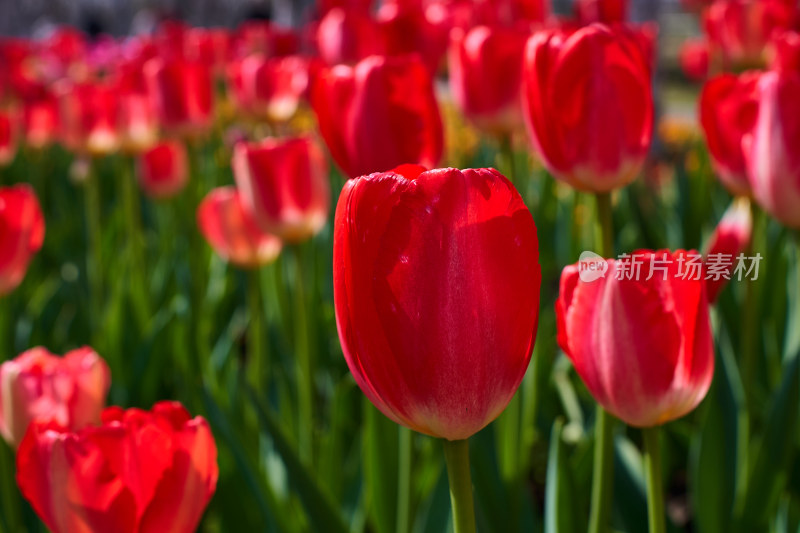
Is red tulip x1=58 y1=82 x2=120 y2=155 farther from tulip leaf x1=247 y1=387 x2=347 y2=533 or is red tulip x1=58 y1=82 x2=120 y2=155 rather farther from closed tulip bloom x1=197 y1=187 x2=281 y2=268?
tulip leaf x1=247 y1=387 x2=347 y2=533

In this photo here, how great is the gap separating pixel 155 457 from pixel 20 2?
51.0 ft

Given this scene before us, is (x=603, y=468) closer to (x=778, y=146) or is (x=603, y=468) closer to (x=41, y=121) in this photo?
(x=778, y=146)

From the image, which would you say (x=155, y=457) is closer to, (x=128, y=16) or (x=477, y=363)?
(x=477, y=363)

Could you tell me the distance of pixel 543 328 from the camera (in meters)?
1.93

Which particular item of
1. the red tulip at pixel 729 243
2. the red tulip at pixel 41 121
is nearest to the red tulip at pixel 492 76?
the red tulip at pixel 729 243

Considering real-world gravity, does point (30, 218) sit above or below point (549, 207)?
above

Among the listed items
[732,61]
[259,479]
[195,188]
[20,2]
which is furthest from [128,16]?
[259,479]

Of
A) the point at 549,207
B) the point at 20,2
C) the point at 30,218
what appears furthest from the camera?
the point at 20,2

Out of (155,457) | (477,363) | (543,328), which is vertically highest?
(477,363)

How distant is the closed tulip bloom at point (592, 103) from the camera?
3.11ft

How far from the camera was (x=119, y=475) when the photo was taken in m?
0.70

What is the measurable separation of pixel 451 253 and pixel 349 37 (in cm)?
138

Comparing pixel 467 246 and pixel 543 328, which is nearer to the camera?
pixel 467 246

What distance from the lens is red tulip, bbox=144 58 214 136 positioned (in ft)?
7.70
